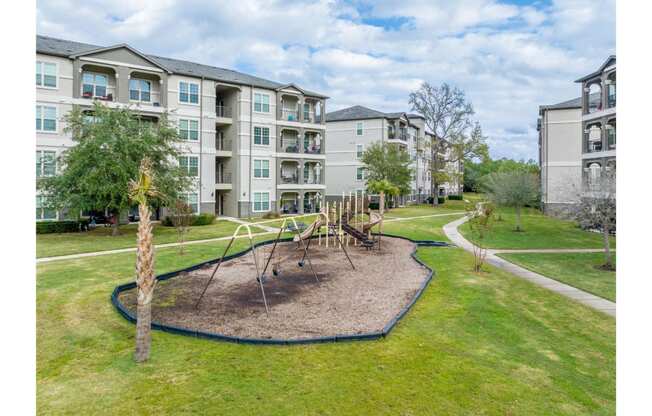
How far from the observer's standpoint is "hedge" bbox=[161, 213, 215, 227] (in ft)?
112

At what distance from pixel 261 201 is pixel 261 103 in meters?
9.75

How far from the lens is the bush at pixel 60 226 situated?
29005 millimetres

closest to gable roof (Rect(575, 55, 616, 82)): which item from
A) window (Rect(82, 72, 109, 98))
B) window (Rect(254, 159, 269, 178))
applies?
window (Rect(254, 159, 269, 178))

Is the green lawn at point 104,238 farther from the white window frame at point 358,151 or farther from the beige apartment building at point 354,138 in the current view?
the white window frame at point 358,151

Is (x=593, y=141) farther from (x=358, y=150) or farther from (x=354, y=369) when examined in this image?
(x=354, y=369)

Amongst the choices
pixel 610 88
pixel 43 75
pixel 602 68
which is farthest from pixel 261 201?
pixel 610 88

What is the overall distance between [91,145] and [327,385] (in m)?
24.7

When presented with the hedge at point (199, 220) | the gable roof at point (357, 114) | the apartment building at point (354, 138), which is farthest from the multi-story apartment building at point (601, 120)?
the hedge at point (199, 220)

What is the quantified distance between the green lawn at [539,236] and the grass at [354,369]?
50.4 feet

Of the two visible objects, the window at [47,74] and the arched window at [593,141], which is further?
the arched window at [593,141]

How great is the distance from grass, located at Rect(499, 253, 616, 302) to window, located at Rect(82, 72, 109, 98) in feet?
104

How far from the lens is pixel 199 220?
34.7 metres
